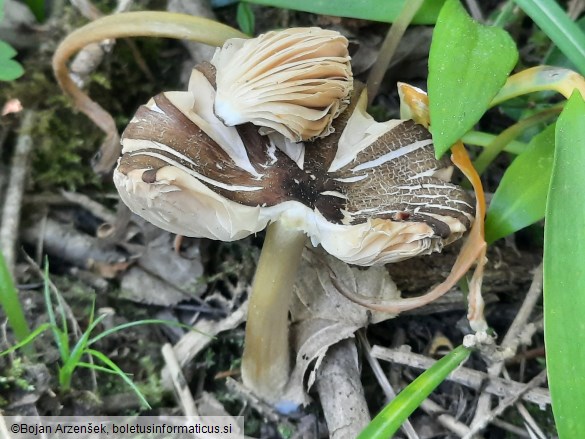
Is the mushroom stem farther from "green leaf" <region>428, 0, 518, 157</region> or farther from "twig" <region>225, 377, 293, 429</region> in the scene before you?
"green leaf" <region>428, 0, 518, 157</region>

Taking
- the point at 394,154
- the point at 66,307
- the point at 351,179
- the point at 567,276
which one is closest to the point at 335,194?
the point at 351,179

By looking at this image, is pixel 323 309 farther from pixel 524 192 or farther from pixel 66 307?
pixel 66 307

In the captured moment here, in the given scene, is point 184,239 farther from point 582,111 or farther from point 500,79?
point 582,111

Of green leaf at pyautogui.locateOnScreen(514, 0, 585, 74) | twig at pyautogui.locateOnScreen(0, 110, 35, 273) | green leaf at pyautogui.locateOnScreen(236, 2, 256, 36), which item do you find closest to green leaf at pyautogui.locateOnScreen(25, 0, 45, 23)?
twig at pyautogui.locateOnScreen(0, 110, 35, 273)

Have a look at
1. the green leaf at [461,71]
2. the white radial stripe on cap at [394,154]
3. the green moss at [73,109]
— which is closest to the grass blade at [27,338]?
the green moss at [73,109]

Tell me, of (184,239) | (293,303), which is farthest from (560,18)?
(184,239)

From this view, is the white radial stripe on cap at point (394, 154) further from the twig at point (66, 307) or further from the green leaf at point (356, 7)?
the twig at point (66, 307)
